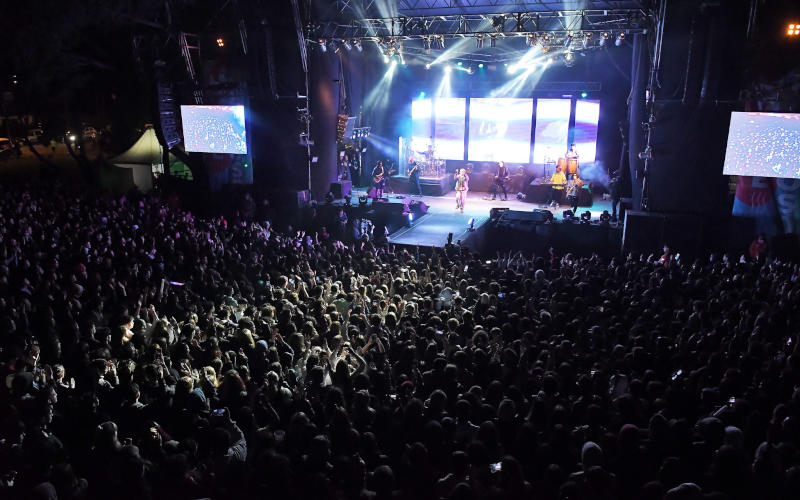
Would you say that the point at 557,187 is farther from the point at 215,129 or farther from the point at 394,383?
the point at 394,383

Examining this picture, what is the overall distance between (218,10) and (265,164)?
4.58 meters

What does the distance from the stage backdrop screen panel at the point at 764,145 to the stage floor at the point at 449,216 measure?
10.1ft

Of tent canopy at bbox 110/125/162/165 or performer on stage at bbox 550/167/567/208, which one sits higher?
tent canopy at bbox 110/125/162/165

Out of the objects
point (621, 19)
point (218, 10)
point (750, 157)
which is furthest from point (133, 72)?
point (750, 157)

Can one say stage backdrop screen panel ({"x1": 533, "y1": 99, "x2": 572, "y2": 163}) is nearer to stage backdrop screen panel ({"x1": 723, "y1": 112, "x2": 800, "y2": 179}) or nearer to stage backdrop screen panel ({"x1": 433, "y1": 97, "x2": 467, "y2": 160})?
stage backdrop screen panel ({"x1": 433, "y1": 97, "x2": 467, "y2": 160})

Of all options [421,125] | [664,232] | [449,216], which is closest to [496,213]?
[449,216]

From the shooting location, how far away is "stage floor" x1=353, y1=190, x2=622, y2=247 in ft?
48.9

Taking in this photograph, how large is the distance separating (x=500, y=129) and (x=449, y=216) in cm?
648

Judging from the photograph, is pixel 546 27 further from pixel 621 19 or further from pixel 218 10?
pixel 218 10

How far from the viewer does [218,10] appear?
1641 centimetres

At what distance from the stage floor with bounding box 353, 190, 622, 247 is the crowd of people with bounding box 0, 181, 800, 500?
5461 mm

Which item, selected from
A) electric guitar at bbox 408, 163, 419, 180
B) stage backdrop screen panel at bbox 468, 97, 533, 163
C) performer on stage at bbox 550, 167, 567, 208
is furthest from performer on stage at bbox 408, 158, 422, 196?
performer on stage at bbox 550, 167, 567, 208

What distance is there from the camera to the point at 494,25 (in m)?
14.4

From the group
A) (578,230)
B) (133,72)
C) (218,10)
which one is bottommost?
(578,230)
